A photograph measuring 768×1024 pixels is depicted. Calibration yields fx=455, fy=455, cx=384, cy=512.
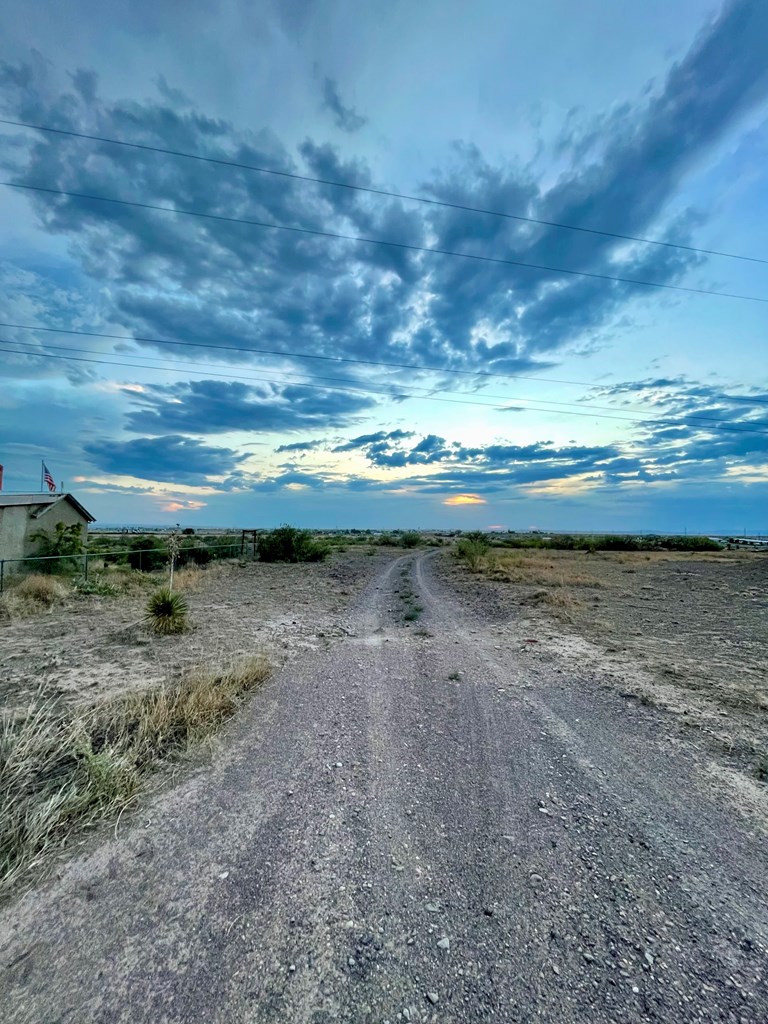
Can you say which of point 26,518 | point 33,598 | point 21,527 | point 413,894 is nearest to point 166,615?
point 33,598

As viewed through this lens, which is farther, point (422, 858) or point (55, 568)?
point (55, 568)

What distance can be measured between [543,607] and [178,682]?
10550 millimetres

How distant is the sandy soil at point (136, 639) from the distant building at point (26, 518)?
35.3ft

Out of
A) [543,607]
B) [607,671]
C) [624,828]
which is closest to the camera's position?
[624,828]

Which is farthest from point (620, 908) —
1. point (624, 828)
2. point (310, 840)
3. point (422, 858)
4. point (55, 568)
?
point (55, 568)

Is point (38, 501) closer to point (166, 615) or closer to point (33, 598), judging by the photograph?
point (33, 598)

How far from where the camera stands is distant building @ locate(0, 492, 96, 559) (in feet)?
68.5

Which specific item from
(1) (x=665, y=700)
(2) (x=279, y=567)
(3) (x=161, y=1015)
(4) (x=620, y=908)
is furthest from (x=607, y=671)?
(2) (x=279, y=567)

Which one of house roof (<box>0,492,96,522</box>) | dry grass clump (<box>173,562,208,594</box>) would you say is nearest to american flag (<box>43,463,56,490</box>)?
house roof (<box>0,492,96,522</box>)

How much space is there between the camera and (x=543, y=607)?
13727mm

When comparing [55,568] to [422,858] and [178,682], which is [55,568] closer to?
[178,682]

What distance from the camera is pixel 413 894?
2.95 metres

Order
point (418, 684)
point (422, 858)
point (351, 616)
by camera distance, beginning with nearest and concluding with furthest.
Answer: point (422, 858) → point (418, 684) → point (351, 616)

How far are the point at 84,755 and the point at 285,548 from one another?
92.5 ft
